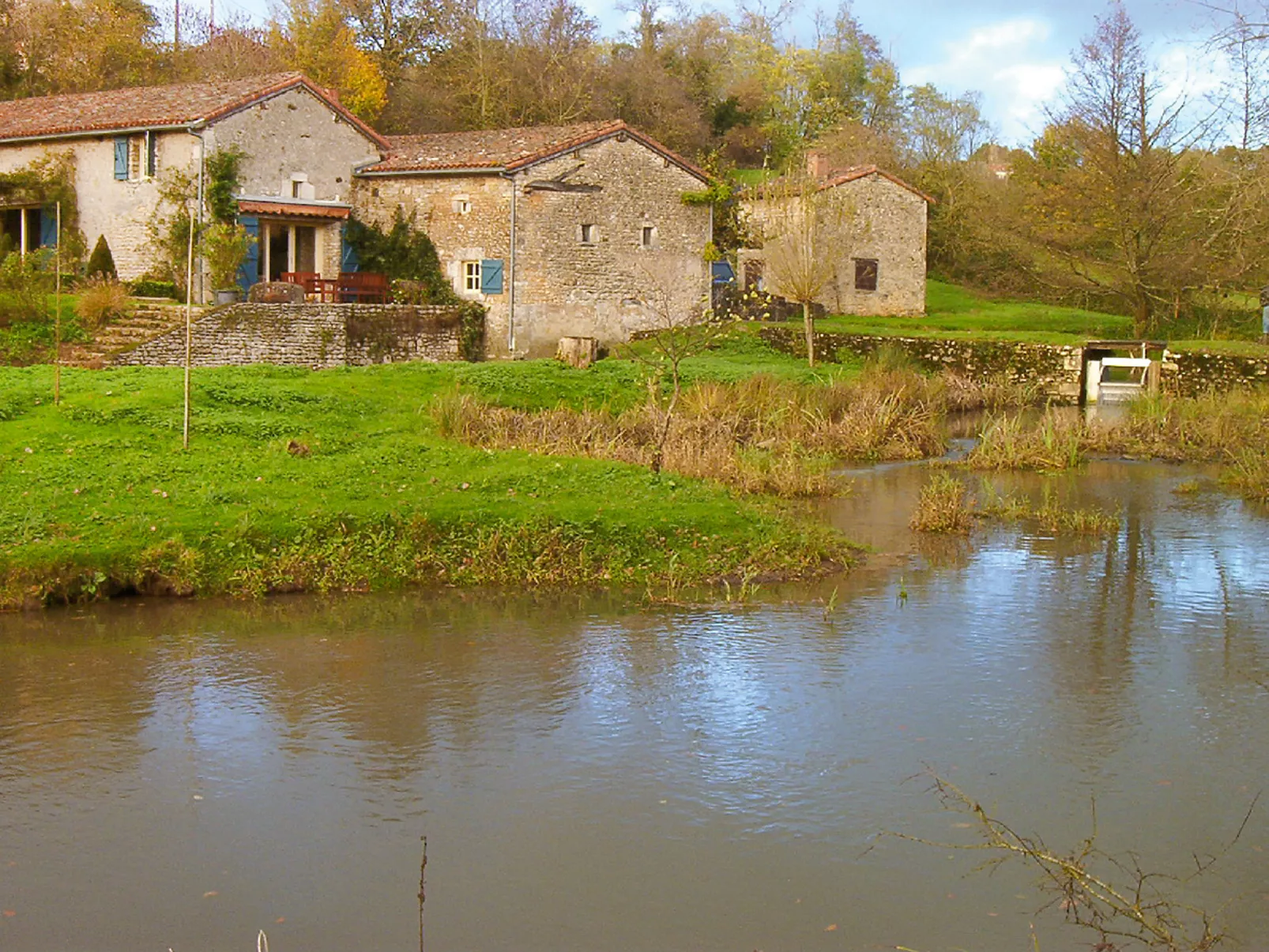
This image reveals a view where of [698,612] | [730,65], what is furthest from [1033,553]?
[730,65]

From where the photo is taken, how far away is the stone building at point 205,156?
3212 centimetres

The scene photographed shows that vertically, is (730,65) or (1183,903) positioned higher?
(730,65)

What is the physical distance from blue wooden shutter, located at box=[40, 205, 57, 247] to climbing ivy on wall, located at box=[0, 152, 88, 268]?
0.12 meters

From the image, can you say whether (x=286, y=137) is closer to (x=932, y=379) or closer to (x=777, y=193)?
(x=777, y=193)

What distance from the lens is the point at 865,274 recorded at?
42188 millimetres

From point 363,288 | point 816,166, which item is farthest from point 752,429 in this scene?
point 816,166

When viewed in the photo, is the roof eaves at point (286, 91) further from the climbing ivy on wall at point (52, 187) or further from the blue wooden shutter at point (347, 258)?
the climbing ivy on wall at point (52, 187)

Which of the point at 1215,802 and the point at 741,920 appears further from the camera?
the point at 1215,802

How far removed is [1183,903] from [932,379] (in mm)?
22571

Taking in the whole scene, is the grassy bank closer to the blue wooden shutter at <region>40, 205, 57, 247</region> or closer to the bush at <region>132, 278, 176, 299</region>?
the bush at <region>132, 278, 176, 299</region>

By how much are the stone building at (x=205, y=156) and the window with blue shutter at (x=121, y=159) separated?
2cm

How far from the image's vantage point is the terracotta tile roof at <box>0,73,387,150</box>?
105ft

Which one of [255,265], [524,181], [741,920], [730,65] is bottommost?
[741,920]

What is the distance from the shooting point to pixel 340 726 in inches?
389
